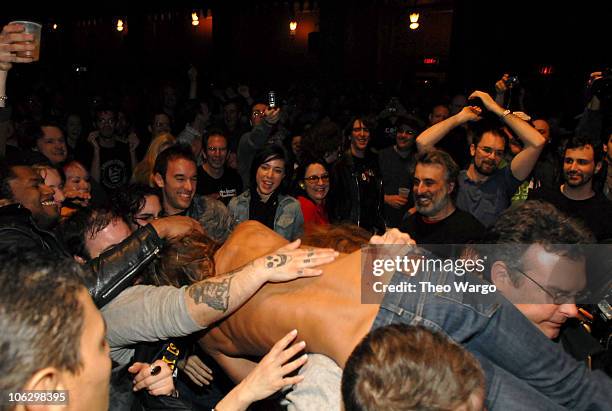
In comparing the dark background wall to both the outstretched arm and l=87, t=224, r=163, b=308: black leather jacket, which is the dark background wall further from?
the outstretched arm

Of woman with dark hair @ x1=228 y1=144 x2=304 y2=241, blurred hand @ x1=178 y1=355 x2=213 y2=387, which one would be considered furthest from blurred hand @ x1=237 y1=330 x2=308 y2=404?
woman with dark hair @ x1=228 y1=144 x2=304 y2=241

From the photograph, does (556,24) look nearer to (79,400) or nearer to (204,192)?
(204,192)

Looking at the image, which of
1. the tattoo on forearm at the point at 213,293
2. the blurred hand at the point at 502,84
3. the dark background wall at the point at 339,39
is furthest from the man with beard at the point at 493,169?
the dark background wall at the point at 339,39

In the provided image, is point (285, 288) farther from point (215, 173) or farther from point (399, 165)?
point (399, 165)

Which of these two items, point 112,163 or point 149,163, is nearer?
point 149,163

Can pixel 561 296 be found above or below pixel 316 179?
below

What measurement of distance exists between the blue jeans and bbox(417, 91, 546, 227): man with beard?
2101mm

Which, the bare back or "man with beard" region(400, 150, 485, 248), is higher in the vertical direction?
"man with beard" region(400, 150, 485, 248)

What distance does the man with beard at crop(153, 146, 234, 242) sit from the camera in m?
3.43

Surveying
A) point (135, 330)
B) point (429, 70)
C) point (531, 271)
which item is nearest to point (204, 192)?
point (135, 330)

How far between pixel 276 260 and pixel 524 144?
2.54m

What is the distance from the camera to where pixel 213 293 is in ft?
5.77

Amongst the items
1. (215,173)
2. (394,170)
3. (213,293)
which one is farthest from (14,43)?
→ (394,170)

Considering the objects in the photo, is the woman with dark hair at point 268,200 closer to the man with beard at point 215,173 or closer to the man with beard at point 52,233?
the man with beard at point 215,173
